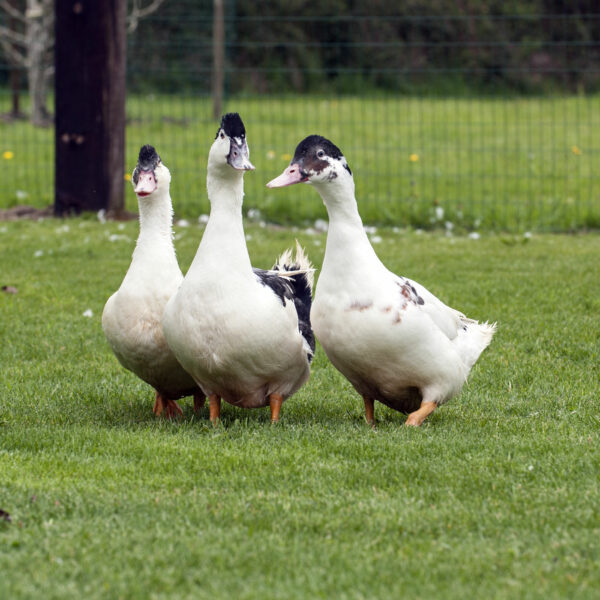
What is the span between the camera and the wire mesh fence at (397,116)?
10.1 metres

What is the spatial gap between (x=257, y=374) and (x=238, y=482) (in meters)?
0.82

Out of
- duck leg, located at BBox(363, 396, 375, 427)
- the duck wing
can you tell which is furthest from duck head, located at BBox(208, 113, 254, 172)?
duck leg, located at BBox(363, 396, 375, 427)

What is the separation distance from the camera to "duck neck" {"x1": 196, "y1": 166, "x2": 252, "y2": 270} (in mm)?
4242

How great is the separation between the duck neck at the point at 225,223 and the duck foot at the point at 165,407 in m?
0.81

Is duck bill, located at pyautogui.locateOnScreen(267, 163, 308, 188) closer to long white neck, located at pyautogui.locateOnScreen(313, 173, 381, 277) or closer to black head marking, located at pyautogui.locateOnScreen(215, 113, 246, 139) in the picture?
long white neck, located at pyautogui.locateOnScreen(313, 173, 381, 277)

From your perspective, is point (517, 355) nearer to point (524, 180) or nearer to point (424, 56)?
point (524, 180)

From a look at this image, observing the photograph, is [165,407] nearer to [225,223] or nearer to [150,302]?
[150,302]

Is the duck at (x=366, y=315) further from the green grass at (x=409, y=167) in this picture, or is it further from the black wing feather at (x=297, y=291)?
the green grass at (x=409, y=167)

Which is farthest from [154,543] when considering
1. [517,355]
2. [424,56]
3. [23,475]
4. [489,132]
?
[489,132]

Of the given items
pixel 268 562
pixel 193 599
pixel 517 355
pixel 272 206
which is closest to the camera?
pixel 193 599

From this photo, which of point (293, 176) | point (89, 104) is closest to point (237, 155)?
point (293, 176)

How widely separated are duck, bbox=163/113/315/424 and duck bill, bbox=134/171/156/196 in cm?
30

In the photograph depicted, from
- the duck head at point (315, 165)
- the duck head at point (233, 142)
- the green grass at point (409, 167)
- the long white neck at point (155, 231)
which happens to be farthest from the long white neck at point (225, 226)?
the green grass at point (409, 167)

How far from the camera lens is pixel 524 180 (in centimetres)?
1134
